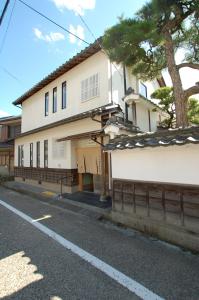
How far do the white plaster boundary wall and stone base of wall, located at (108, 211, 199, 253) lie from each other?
3.69 feet

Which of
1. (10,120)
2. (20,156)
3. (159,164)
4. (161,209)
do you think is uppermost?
(10,120)

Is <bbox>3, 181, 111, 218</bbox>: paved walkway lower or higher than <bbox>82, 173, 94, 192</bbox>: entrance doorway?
lower

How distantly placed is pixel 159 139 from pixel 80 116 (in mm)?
5069

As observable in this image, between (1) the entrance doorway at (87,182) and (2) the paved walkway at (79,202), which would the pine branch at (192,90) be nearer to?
(2) the paved walkway at (79,202)

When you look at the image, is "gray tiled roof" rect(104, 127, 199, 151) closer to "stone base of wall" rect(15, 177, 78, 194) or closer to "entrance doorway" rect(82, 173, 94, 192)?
"entrance doorway" rect(82, 173, 94, 192)

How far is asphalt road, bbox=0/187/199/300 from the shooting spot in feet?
→ 11.2

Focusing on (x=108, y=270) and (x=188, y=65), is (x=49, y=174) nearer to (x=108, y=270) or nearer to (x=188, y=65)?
(x=188, y=65)

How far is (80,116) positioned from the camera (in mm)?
9656

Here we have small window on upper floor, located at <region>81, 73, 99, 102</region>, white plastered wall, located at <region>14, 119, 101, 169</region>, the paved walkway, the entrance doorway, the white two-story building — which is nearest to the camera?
the paved walkway

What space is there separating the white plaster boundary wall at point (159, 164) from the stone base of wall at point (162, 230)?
1125 millimetres

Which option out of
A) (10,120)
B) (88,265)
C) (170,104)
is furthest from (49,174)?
(10,120)

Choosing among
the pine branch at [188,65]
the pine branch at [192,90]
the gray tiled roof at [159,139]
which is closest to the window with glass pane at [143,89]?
the pine branch at [188,65]

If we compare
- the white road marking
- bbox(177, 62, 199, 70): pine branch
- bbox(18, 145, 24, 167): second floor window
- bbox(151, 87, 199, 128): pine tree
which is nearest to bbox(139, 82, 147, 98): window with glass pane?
bbox(151, 87, 199, 128): pine tree

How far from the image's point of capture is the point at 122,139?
263 inches
